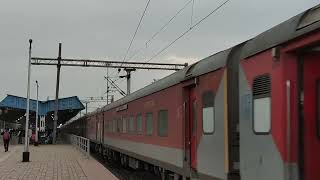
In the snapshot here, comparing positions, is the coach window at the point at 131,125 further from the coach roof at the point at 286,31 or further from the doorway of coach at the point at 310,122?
the doorway of coach at the point at 310,122

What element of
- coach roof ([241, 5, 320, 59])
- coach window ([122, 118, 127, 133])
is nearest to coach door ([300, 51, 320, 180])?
coach roof ([241, 5, 320, 59])

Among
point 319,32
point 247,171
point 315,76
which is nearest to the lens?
point 319,32

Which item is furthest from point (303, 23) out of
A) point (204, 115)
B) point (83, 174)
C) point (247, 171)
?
point (83, 174)

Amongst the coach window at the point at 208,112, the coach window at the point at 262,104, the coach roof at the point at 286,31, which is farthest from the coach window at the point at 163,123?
the coach window at the point at 262,104

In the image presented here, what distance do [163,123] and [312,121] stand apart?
25.3ft

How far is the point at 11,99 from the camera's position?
55.4 m

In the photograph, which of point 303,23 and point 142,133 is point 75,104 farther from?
point 303,23

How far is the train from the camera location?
20.4ft

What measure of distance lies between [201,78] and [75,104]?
52214 millimetres

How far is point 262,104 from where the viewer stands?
22.9 ft

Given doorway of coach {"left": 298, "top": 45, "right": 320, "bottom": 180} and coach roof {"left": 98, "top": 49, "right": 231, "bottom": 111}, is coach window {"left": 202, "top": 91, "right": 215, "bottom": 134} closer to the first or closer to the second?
coach roof {"left": 98, "top": 49, "right": 231, "bottom": 111}

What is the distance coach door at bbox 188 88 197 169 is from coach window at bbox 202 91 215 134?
922 mm

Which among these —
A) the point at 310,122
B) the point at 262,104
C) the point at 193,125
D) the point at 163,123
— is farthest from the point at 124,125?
the point at 310,122

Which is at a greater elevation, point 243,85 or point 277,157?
point 243,85
